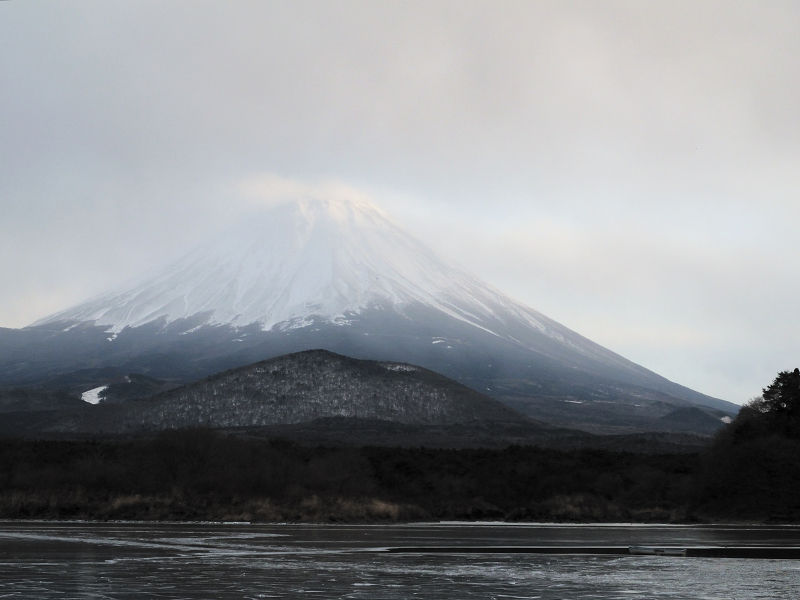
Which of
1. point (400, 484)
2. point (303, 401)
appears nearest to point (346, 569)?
point (400, 484)

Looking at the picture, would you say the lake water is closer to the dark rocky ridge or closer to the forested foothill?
the forested foothill

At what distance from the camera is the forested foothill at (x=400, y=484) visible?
130 ft

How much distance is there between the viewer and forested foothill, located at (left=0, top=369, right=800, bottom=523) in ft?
130

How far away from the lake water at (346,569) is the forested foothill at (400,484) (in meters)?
11.1

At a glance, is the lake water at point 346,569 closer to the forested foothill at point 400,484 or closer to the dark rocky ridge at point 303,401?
the forested foothill at point 400,484

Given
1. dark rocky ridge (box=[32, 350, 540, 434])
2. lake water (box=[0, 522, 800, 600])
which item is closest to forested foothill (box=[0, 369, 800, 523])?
lake water (box=[0, 522, 800, 600])

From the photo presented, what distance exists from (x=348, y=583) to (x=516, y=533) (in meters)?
17.2

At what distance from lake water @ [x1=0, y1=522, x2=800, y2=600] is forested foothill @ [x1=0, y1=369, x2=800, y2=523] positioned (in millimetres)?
11119

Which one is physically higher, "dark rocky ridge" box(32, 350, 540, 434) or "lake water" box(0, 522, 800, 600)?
"dark rocky ridge" box(32, 350, 540, 434)

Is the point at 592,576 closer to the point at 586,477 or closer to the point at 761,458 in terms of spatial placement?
the point at 761,458

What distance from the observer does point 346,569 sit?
1772 centimetres

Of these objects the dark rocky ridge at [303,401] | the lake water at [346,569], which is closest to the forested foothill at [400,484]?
the lake water at [346,569]

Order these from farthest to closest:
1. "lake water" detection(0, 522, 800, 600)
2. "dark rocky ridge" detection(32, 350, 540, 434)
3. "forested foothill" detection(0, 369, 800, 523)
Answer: "dark rocky ridge" detection(32, 350, 540, 434)
"forested foothill" detection(0, 369, 800, 523)
"lake water" detection(0, 522, 800, 600)

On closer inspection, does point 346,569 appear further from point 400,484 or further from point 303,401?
point 303,401
